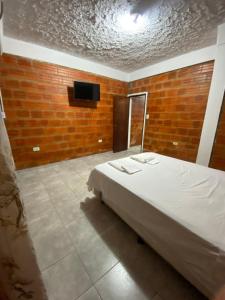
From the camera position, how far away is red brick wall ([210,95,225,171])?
2.42 meters

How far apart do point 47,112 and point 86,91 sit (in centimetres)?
113

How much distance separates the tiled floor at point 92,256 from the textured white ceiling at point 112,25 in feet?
8.79

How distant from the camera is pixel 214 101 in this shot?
2.38 metres

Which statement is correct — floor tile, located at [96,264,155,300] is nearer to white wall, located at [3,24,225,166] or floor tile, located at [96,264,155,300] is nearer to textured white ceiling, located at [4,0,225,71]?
white wall, located at [3,24,225,166]

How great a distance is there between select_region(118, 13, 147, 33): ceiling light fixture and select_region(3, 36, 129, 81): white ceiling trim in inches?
61.8

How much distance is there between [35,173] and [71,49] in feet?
9.27

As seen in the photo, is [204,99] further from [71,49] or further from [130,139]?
[71,49]

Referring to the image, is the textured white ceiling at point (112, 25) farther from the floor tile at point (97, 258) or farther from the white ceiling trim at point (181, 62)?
the floor tile at point (97, 258)

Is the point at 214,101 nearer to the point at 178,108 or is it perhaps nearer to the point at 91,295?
the point at 178,108

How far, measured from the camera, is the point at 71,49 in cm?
283

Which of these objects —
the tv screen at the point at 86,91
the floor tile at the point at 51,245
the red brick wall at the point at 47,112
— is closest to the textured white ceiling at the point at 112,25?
the red brick wall at the point at 47,112

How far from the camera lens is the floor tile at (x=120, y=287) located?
972 millimetres

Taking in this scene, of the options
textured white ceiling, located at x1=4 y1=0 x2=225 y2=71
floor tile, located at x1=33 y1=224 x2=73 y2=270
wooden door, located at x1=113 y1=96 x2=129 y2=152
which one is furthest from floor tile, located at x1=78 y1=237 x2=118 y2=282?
wooden door, located at x1=113 y1=96 x2=129 y2=152

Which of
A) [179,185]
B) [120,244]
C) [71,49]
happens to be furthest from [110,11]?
[120,244]
